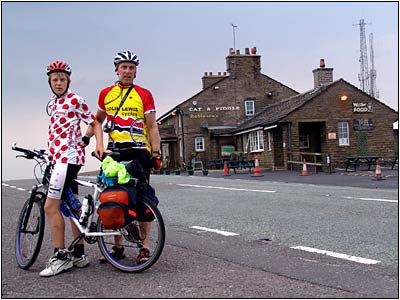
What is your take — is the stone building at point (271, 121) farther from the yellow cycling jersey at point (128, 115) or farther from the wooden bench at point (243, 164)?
the yellow cycling jersey at point (128, 115)

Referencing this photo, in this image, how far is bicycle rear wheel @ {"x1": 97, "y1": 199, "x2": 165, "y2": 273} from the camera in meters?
5.10

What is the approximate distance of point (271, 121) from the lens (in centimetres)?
3719

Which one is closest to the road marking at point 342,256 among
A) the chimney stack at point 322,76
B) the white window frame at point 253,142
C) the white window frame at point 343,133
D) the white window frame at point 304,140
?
the white window frame at point 343,133

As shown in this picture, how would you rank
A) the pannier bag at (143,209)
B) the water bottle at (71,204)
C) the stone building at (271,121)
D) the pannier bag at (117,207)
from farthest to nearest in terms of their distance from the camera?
the stone building at (271,121) < the water bottle at (71,204) < the pannier bag at (143,209) < the pannier bag at (117,207)

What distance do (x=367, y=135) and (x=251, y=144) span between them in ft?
29.5

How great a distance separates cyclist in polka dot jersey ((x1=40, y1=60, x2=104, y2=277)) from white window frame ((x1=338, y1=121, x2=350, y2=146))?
112ft

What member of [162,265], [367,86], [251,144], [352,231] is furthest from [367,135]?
[162,265]

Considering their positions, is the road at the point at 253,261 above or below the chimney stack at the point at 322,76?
below

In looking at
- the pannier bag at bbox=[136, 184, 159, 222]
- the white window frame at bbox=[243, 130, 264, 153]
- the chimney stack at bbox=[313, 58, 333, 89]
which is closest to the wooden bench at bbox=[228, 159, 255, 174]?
the white window frame at bbox=[243, 130, 264, 153]

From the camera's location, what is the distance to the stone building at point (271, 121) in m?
37.2

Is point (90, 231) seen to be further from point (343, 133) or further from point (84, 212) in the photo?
point (343, 133)

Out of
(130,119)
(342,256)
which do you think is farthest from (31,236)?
(342,256)

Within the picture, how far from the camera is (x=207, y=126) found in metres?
48.7

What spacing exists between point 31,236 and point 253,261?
7.59 feet
